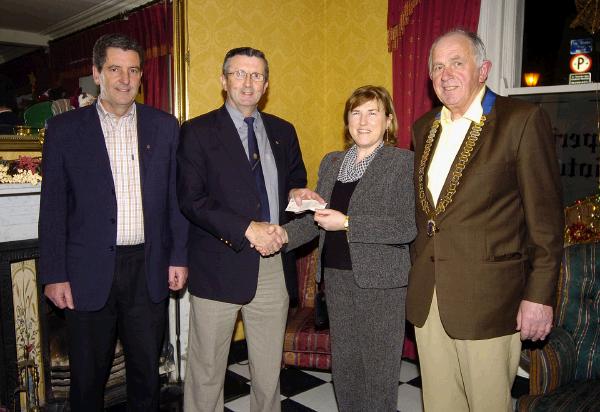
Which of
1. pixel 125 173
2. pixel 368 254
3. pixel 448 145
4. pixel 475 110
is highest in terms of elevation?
pixel 475 110

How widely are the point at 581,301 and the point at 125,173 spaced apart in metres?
2.30

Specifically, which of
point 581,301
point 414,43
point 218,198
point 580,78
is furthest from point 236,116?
point 580,78

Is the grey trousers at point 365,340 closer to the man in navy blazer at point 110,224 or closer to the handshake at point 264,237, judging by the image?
the handshake at point 264,237

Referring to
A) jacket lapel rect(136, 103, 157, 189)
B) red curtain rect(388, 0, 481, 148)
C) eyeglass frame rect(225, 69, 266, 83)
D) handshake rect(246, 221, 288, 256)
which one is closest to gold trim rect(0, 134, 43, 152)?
jacket lapel rect(136, 103, 157, 189)

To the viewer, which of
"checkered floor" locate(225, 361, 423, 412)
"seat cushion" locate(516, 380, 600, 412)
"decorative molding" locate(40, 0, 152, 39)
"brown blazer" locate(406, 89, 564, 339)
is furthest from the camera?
"checkered floor" locate(225, 361, 423, 412)

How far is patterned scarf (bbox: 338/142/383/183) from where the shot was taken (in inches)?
91.4

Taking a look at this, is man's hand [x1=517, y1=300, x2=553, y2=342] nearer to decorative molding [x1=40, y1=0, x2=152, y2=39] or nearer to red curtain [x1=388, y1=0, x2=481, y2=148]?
red curtain [x1=388, y1=0, x2=481, y2=148]

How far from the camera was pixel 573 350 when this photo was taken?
239 centimetres

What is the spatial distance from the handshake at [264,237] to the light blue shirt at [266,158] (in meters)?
0.16

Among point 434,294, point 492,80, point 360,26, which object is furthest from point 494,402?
point 360,26

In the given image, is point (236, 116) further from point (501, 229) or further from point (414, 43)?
point (414, 43)

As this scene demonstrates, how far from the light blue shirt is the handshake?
0.52 ft

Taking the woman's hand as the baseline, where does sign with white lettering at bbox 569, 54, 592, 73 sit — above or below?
above

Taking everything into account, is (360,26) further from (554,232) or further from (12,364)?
(12,364)
